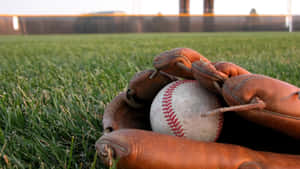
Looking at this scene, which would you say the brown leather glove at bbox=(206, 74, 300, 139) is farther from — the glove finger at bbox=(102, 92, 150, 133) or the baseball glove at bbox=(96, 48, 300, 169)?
the glove finger at bbox=(102, 92, 150, 133)

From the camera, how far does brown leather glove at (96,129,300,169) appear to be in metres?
0.82

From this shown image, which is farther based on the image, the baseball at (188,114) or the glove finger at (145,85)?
the glove finger at (145,85)

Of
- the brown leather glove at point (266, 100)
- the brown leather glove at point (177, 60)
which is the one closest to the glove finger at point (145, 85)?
the brown leather glove at point (177, 60)

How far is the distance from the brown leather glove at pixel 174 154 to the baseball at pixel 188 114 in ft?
0.44

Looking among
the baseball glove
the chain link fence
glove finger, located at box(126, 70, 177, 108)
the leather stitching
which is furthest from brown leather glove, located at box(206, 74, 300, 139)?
the chain link fence

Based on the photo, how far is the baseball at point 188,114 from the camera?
1.04 meters

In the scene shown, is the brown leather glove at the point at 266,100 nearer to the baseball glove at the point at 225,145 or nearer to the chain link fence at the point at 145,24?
the baseball glove at the point at 225,145

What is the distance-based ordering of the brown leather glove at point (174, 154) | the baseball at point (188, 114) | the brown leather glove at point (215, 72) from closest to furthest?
the brown leather glove at point (174, 154), the brown leather glove at point (215, 72), the baseball at point (188, 114)

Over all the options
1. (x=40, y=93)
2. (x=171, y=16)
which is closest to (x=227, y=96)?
(x=40, y=93)

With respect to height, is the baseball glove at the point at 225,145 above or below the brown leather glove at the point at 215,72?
below

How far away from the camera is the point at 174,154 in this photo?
0.84 meters

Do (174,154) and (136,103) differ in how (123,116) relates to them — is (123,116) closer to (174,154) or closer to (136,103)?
(136,103)

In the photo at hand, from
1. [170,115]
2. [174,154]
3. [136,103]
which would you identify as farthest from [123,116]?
[174,154]

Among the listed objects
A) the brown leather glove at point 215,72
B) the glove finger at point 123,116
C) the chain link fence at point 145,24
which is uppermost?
the chain link fence at point 145,24
